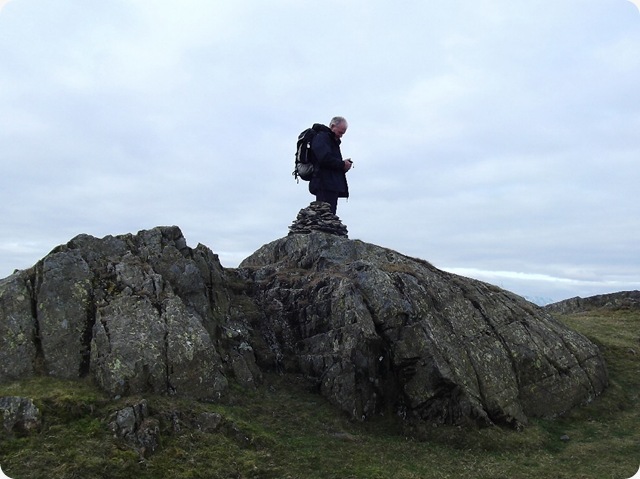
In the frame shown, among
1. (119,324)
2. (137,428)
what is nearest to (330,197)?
(119,324)

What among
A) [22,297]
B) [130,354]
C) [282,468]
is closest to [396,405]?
[282,468]

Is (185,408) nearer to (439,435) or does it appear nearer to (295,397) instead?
(295,397)

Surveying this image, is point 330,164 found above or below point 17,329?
above

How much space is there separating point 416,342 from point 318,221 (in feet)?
39.7

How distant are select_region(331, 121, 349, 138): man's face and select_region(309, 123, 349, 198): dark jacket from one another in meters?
0.24

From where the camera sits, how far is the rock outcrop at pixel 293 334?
19.7 m

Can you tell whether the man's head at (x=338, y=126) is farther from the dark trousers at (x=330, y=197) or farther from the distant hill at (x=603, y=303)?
the distant hill at (x=603, y=303)

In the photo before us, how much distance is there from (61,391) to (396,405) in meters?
13.7

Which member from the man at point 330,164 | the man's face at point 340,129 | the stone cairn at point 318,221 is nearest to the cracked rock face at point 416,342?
the stone cairn at point 318,221

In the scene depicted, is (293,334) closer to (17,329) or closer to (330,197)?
(330,197)

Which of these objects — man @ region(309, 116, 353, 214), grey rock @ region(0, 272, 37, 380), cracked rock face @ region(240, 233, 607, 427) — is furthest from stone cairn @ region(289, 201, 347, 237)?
grey rock @ region(0, 272, 37, 380)

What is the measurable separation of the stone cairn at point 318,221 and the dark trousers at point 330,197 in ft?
1.18

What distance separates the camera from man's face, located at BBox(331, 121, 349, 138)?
3145cm

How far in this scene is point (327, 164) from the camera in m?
31.4
